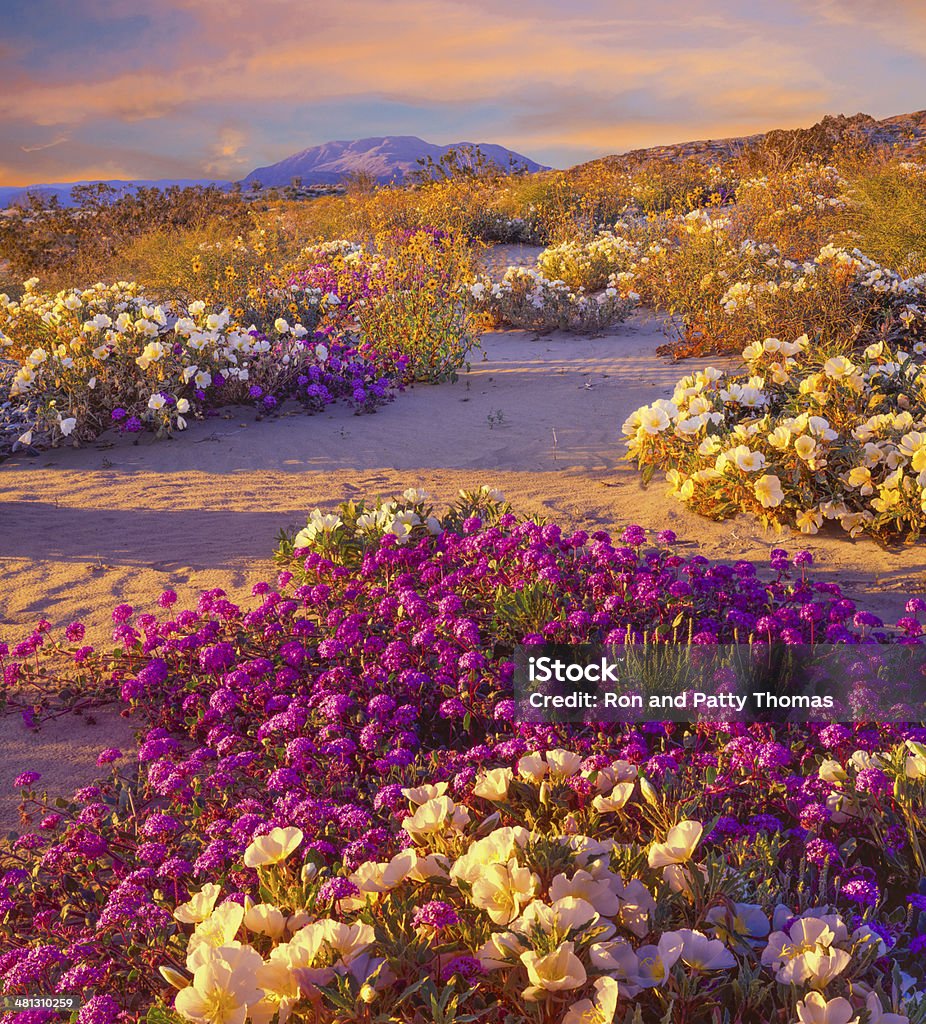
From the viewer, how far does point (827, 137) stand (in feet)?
76.5

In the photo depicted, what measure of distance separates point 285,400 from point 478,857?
23.6ft

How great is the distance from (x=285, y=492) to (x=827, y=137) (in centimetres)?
2304

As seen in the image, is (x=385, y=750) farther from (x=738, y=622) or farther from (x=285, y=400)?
(x=285, y=400)

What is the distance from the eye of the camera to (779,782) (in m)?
2.42

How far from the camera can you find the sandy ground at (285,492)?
4379 millimetres

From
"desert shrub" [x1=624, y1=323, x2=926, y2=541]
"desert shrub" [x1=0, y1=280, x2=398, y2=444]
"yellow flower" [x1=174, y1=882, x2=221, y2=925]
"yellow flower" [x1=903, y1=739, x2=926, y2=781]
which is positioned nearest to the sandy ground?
"desert shrub" [x1=624, y1=323, x2=926, y2=541]

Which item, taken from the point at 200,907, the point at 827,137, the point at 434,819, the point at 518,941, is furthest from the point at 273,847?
the point at 827,137

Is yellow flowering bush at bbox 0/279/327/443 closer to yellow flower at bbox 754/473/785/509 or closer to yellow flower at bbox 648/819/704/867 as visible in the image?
yellow flower at bbox 754/473/785/509

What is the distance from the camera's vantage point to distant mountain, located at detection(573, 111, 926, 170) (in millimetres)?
23844

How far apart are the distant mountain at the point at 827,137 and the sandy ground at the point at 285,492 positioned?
61.0ft

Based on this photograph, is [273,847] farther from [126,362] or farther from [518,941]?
[126,362]

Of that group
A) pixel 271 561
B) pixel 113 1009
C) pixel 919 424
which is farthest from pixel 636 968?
pixel 919 424

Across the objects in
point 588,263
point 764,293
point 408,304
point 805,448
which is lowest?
point 805,448

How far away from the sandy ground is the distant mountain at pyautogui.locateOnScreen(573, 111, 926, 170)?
18607mm
